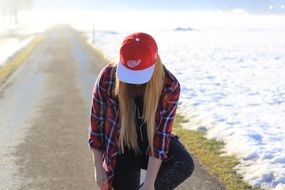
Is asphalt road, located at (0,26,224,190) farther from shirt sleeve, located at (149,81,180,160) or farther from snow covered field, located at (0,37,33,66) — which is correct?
snow covered field, located at (0,37,33,66)

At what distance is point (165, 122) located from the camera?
2.98 m

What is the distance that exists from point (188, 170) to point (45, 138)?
14.6 ft

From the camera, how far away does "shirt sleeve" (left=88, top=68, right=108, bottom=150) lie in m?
3.01

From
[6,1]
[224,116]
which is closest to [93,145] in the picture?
[224,116]

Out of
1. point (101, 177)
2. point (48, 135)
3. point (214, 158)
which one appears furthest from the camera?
point (48, 135)

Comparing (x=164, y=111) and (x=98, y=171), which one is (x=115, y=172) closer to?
(x=98, y=171)

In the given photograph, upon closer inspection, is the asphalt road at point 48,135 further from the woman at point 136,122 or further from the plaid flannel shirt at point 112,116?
the plaid flannel shirt at point 112,116

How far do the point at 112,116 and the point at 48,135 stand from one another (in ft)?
15.3

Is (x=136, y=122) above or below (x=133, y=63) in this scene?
below

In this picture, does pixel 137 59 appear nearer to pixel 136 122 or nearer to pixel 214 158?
pixel 136 122

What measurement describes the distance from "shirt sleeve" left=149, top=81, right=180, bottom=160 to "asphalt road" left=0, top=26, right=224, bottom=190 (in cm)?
215

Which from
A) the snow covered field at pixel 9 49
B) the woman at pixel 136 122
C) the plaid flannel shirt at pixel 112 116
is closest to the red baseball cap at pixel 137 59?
the woman at pixel 136 122

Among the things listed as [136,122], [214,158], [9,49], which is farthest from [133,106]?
[9,49]

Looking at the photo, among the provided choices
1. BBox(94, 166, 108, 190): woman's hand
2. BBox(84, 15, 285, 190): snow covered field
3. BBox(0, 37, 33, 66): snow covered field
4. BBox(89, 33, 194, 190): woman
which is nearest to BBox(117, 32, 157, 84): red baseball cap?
BBox(89, 33, 194, 190): woman
